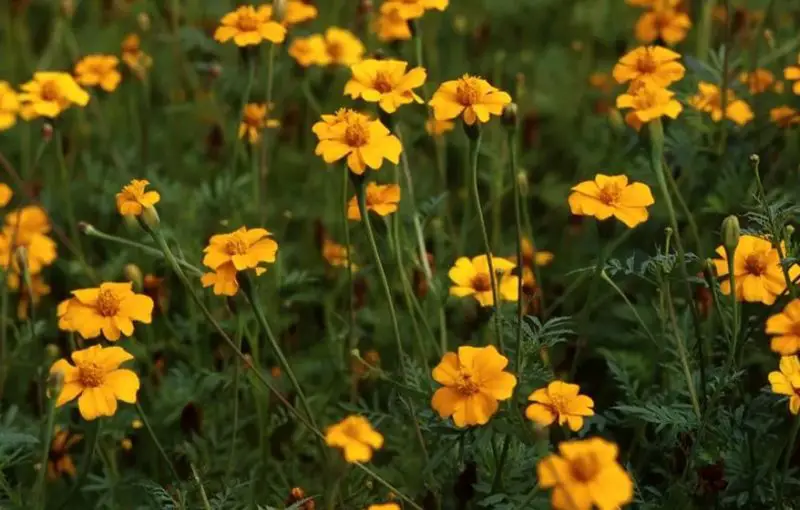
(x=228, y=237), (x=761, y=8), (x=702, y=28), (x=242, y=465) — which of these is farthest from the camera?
(x=761, y=8)

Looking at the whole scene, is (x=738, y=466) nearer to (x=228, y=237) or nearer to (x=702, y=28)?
(x=228, y=237)

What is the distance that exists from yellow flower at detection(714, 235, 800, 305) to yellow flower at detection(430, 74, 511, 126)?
1.13 feet

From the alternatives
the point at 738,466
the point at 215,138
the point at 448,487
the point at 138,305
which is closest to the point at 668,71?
the point at 738,466

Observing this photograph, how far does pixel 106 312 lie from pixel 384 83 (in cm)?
48

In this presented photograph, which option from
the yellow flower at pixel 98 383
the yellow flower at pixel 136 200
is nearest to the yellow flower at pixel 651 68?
the yellow flower at pixel 136 200

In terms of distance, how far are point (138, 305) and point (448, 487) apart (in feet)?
1.53

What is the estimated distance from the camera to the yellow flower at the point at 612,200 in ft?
3.97

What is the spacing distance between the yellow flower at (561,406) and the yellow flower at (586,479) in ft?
0.75

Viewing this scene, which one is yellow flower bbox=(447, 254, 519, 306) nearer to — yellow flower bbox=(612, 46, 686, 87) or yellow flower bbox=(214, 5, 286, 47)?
yellow flower bbox=(612, 46, 686, 87)

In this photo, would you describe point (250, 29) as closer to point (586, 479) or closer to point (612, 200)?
point (612, 200)

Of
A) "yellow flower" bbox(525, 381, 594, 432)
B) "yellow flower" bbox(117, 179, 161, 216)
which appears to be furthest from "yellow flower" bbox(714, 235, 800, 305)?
"yellow flower" bbox(117, 179, 161, 216)

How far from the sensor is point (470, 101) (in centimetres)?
127

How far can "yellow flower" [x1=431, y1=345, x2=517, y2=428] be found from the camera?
1.10 metres

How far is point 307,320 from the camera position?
197 cm
